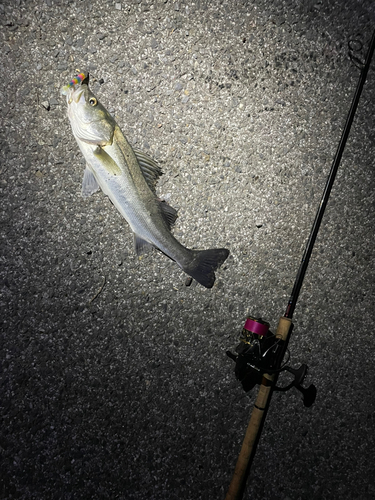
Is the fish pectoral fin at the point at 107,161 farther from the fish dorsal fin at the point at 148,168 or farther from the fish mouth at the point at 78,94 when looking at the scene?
the fish mouth at the point at 78,94

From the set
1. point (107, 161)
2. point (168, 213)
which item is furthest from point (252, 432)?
point (107, 161)

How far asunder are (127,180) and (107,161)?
0.48 feet

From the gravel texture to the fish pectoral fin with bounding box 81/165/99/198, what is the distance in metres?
0.11

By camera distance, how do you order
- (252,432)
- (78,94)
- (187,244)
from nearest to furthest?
(78,94)
(252,432)
(187,244)

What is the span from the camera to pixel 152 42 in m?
1.96

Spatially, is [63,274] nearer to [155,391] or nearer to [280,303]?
[155,391]

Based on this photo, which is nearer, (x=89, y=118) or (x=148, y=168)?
(x=89, y=118)

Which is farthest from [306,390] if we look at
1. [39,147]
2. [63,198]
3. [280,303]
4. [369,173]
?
[39,147]

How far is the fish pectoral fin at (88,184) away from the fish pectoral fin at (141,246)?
0.40 m

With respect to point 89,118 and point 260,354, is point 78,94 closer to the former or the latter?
point 89,118

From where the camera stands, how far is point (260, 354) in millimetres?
1780

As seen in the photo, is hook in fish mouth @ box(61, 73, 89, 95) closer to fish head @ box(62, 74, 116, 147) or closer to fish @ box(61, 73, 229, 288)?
fish @ box(61, 73, 229, 288)

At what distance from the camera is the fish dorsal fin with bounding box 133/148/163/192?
1805 millimetres

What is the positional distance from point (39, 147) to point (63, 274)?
83cm
